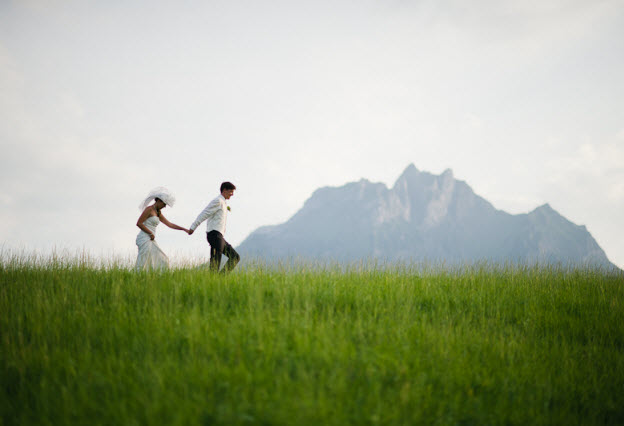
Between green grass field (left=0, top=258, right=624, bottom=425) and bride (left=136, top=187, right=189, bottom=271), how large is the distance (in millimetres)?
1945

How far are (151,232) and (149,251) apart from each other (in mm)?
545

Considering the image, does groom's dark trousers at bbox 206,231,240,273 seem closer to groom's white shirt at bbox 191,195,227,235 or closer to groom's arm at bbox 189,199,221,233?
groom's white shirt at bbox 191,195,227,235

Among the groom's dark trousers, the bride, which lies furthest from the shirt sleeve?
the bride

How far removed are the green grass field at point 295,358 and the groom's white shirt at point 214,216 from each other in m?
2.47

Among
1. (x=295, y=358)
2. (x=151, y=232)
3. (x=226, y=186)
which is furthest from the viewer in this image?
(x=226, y=186)

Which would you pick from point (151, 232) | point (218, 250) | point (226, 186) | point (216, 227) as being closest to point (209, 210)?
point (216, 227)

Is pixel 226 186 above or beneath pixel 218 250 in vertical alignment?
above

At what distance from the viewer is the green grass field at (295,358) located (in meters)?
3.66

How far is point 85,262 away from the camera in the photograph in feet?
33.3

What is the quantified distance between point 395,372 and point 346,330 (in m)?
1.20

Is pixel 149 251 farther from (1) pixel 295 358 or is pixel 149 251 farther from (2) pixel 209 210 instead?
(1) pixel 295 358

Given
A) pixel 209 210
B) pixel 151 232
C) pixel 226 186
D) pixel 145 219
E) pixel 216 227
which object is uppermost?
pixel 226 186

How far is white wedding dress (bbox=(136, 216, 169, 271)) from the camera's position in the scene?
995 centimetres

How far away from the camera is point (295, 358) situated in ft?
14.6
